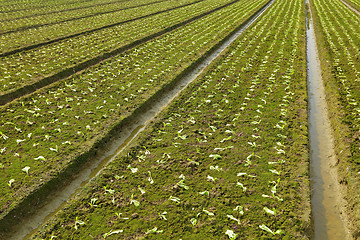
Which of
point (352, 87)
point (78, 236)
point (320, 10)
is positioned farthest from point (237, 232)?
point (320, 10)

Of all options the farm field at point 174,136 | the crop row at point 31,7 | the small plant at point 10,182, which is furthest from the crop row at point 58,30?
the small plant at point 10,182

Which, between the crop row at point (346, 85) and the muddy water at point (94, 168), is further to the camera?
the crop row at point (346, 85)

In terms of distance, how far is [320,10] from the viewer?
130 feet

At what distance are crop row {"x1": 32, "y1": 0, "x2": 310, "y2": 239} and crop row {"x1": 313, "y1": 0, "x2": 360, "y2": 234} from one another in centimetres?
147

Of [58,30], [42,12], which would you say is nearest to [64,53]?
[58,30]

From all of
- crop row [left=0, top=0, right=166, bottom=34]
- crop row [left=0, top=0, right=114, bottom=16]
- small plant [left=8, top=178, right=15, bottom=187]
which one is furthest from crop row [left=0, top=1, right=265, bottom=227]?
crop row [left=0, top=0, right=114, bottom=16]

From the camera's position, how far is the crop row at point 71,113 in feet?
28.5

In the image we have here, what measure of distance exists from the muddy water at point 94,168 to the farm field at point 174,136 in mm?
265

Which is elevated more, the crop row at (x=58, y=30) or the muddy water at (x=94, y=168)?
the crop row at (x=58, y=30)

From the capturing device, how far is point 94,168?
9391 mm

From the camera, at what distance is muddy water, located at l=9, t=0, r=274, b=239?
23.9 feet

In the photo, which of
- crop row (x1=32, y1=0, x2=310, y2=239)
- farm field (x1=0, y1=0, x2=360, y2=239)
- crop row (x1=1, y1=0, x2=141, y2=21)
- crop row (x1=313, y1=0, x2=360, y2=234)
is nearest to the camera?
crop row (x1=32, y1=0, x2=310, y2=239)

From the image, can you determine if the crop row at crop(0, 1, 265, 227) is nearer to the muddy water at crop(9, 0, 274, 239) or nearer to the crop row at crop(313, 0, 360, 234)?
the muddy water at crop(9, 0, 274, 239)

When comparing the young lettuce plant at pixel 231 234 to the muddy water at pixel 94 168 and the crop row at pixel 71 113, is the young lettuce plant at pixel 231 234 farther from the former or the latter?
the crop row at pixel 71 113
